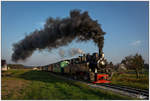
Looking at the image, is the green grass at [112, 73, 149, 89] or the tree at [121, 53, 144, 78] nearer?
the green grass at [112, 73, 149, 89]

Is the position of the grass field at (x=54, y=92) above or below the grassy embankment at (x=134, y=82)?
above

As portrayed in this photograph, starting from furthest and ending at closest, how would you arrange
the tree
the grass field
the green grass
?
1. the tree
2. the green grass
3. the grass field

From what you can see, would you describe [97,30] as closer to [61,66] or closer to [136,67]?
[136,67]

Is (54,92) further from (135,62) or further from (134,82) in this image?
(135,62)

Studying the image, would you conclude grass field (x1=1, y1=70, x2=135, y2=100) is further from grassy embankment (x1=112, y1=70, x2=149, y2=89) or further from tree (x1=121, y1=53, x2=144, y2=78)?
tree (x1=121, y1=53, x2=144, y2=78)

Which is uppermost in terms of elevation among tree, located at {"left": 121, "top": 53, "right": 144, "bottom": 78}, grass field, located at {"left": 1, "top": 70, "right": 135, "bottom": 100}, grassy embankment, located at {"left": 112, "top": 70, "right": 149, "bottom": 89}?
tree, located at {"left": 121, "top": 53, "right": 144, "bottom": 78}

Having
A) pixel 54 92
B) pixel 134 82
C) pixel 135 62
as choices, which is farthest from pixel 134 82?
pixel 54 92

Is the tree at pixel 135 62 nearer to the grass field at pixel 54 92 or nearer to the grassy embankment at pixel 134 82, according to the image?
the grassy embankment at pixel 134 82

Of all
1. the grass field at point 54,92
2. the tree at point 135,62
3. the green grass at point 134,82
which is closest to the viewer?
the grass field at point 54,92

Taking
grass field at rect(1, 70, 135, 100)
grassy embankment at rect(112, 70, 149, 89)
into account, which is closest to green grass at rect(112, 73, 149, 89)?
grassy embankment at rect(112, 70, 149, 89)

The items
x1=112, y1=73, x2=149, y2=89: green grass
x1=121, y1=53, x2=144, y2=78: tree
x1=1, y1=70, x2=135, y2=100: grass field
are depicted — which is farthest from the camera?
x1=121, y1=53, x2=144, y2=78: tree

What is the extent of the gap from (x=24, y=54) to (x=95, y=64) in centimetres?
1238

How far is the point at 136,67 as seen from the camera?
21.0 meters

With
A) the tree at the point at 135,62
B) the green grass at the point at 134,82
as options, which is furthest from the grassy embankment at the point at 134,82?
the tree at the point at 135,62
